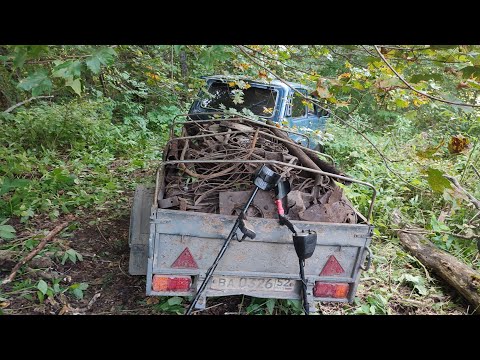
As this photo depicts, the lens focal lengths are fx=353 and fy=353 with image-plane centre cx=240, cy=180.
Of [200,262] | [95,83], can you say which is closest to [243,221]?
[200,262]

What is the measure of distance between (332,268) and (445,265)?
189 cm

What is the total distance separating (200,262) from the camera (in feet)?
8.14

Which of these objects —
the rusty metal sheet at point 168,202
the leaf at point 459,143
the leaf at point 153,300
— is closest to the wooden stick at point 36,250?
the leaf at point 153,300

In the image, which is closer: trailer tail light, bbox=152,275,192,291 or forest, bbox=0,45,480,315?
forest, bbox=0,45,480,315

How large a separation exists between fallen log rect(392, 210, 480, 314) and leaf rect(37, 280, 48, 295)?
373 cm

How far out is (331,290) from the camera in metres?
2.70

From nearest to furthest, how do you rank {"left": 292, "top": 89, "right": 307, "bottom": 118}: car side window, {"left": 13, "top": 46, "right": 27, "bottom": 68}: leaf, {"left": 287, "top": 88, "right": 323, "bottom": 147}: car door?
{"left": 13, "top": 46, "right": 27, "bottom": 68}: leaf
{"left": 287, "top": 88, "right": 323, "bottom": 147}: car door
{"left": 292, "top": 89, "right": 307, "bottom": 118}: car side window

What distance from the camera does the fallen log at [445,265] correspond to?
343 centimetres

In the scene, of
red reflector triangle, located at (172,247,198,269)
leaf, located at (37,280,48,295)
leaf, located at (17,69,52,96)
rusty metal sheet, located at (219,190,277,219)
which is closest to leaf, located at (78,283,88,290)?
leaf, located at (37,280,48,295)

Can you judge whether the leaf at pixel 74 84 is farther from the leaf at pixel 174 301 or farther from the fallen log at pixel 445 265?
the fallen log at pixel 445 265

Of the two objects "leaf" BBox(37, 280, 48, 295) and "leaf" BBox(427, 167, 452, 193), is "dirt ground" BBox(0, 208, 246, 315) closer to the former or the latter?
"leaf" BBox(37, 280, 48, 295)

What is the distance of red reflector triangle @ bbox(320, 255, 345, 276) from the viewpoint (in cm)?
262

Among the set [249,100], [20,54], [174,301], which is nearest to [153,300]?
[174,301]

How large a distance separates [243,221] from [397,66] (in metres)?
1.82
